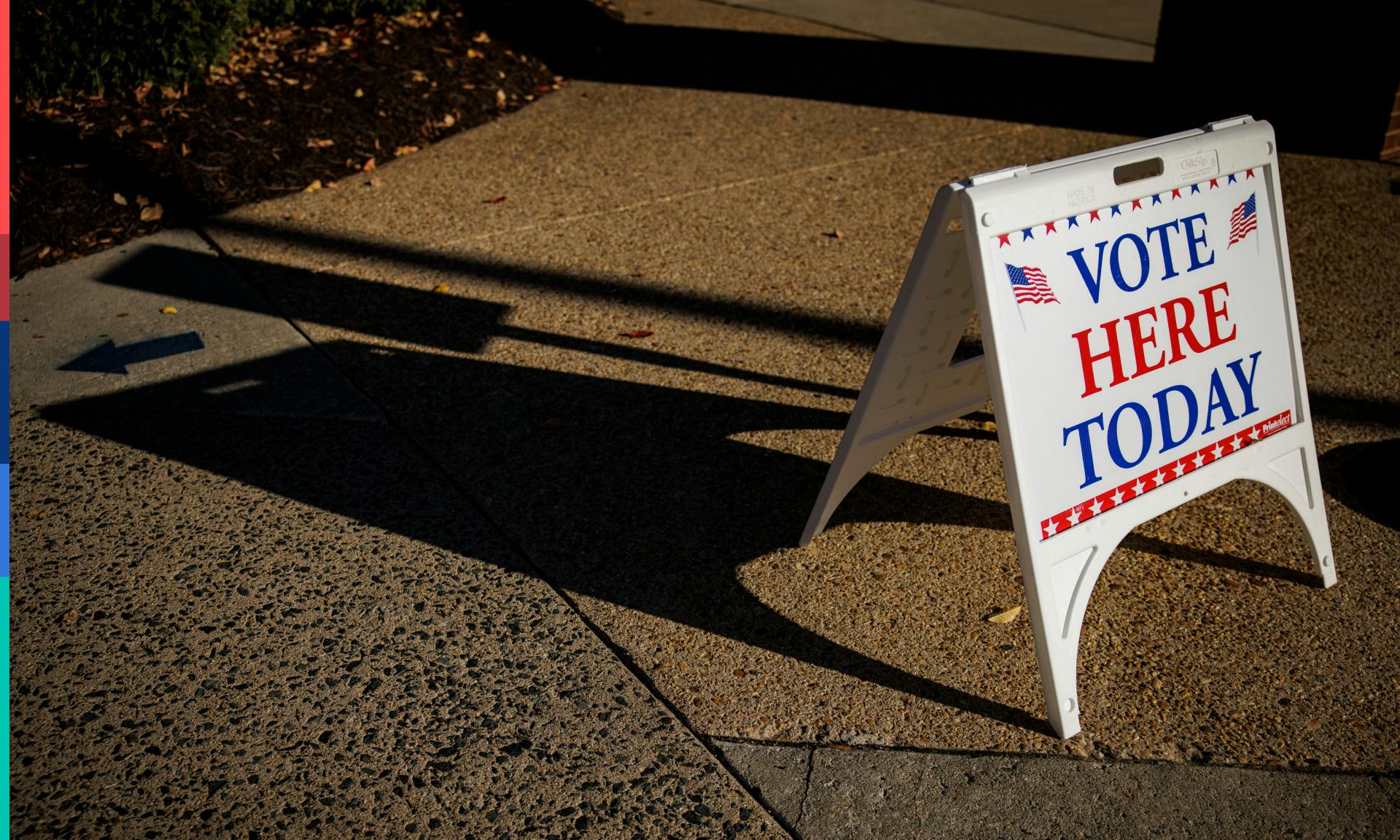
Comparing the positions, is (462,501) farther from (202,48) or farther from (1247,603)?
(202,48)

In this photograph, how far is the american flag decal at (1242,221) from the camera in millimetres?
2936

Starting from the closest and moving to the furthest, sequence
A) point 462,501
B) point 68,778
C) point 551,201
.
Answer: point 68,778
point 462,501
point 551,201

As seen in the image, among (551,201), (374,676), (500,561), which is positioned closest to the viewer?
(374,676)

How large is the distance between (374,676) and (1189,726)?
6.42 ft

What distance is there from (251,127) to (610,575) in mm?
4344

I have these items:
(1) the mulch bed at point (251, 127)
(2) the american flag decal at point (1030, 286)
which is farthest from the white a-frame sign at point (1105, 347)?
(1) the mulch bed at point (251, 127)

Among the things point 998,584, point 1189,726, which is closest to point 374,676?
point 998,584

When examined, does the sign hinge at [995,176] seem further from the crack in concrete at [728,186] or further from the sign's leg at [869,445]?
the crack in concrete at [728,186]

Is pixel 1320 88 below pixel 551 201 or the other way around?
below

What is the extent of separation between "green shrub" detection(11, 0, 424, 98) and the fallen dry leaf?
Answer: 5.50 metres

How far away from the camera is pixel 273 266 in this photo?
204 inches

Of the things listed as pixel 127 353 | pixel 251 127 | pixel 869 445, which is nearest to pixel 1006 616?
pixel 869 445

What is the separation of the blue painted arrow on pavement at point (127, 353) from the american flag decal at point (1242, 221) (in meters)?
3.61

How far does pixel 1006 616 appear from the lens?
3.08m
